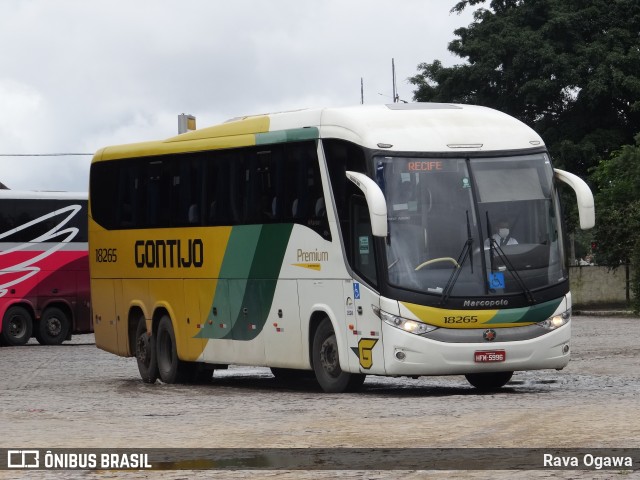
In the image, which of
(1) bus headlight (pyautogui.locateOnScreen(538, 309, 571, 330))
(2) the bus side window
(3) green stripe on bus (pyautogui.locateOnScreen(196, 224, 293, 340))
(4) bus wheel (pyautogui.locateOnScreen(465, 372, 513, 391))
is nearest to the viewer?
(2) the bus side window

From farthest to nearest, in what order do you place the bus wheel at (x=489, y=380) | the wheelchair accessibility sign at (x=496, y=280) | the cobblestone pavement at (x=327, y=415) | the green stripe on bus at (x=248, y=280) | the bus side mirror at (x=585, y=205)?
the green stripe on bus at (x=248, y=280) < the bus wheel at (x=489, y=380) < the bus side mirror at (x=585, y=205) < the wheelchair accessibility sign at (x=496, y=280) < the cobblestone pavement at (x=327, y=415)

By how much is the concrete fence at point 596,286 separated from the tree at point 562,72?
144 inches

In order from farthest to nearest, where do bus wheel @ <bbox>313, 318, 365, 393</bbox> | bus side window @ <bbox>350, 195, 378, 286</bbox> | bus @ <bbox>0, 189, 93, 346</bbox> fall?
1. bus @ <bbox>0, 189, 93, 346</bbox>
2. bus wheel @ <bbox>313, 318, 365, 393</bbox>
3. bus side window @ <bbox>350, 195, 378, 286</bbox>

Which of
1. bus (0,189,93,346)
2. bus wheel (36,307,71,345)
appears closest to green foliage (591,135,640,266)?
bus (0,189,93,346)

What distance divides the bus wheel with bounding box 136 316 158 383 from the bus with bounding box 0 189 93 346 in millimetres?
16629

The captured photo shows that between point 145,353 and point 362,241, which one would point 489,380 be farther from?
point 145,353

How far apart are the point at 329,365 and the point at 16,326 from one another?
23.2 metres

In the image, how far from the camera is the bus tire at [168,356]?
24.3 metres

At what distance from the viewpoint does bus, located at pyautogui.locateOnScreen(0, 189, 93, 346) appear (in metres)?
41.5

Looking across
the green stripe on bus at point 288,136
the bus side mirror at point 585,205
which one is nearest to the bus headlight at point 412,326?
the bus side mirror at point 585,205

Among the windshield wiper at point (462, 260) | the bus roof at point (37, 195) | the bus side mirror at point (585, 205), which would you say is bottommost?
the windshield wiper at point (462, 260)

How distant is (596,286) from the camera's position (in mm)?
61094

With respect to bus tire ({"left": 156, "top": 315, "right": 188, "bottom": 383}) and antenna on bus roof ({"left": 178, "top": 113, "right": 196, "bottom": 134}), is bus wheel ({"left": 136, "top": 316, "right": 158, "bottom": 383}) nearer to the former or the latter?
bus tire ({"left": 156, "top": 315, "right": 188, "bottom": 383})

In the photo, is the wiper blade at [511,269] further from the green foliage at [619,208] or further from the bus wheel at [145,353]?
the green foliage at [619,208]
